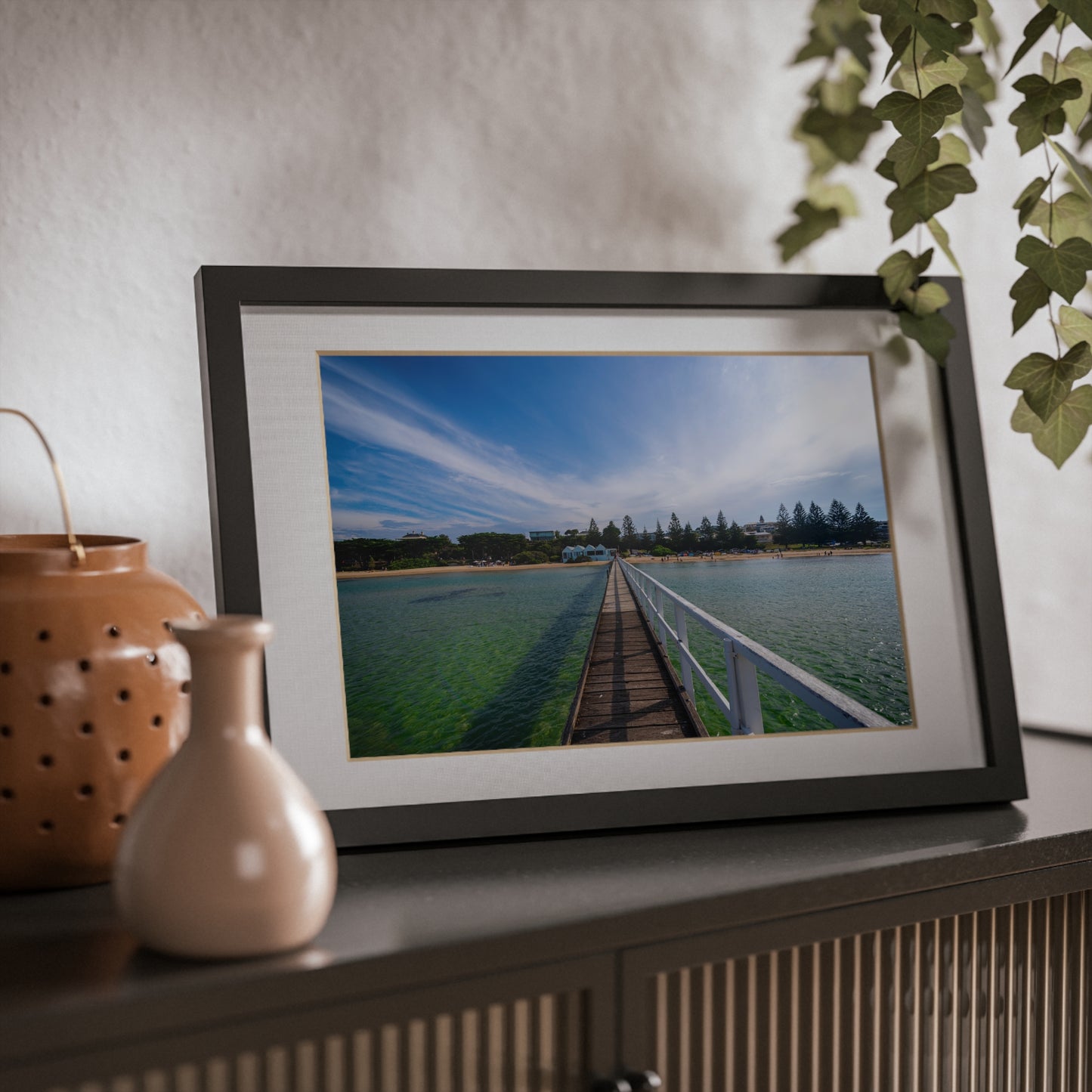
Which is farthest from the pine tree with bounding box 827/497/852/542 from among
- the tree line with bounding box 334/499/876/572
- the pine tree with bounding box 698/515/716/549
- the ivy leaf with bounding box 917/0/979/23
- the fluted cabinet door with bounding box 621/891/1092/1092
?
the ivy leaf with bounding box 917/0/979/23

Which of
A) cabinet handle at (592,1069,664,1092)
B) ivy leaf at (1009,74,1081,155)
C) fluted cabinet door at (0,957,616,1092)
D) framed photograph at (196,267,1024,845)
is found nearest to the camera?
fluted cabinet door at (0,957,616,1092)

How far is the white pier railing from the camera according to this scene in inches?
30.2

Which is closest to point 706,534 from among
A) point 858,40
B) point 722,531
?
point 722,531

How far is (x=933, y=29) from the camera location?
750 mm

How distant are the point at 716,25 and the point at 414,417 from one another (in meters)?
0.69

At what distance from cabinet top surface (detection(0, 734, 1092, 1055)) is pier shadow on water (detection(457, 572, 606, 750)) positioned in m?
0.08

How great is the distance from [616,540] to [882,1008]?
402 mm

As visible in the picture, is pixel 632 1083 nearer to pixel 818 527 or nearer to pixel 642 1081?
pixel 642 1081

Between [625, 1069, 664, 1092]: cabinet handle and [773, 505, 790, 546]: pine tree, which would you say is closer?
[625, 1069, 664, 1092]: cabinet handle

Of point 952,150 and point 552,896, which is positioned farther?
point 952,150

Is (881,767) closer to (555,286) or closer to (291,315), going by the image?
(555,286)

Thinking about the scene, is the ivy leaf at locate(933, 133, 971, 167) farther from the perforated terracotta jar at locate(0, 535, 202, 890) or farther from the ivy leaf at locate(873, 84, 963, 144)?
the perforated terracotta jar at locate(0, 535, 202, 890)

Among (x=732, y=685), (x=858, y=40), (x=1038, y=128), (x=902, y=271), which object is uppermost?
(x=858, y=40)

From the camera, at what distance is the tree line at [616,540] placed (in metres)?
0.73
